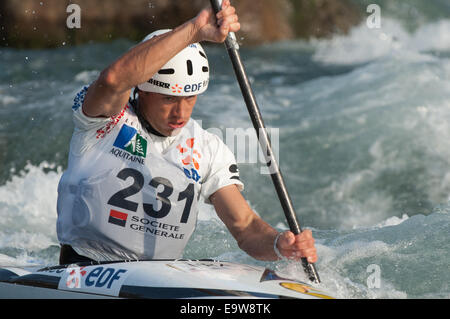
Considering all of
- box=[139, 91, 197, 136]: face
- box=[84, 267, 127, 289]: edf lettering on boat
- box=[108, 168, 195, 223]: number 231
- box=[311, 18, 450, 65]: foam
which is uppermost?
box=[311, 18, 450, 65]: foam

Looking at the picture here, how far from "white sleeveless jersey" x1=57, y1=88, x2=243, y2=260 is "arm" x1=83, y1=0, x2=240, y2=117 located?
10.9 inches

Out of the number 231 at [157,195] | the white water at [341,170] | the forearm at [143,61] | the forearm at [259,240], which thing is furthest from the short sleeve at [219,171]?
the forearm at [143,61]

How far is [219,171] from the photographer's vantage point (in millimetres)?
3668

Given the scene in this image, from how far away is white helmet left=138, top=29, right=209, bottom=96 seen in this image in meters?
3.40

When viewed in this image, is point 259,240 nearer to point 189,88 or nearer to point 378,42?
point 189,88

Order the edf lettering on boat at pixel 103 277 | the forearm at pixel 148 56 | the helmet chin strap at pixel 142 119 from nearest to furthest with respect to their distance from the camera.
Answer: the forearm at pixel 148 56, the edf lettering on boat at pixel 103 277, the helmet chin strap at pixel 142 119

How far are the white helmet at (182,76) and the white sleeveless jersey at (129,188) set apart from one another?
0.77 feet

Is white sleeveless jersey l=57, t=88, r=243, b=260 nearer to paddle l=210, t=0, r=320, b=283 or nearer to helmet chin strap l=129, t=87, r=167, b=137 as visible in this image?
helmet chin strap l=129, t=87, r=167, b=137

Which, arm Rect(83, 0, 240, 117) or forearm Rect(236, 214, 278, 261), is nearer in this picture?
arm Rect(83, 0, 240, 117)

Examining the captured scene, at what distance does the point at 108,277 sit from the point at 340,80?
900 cm

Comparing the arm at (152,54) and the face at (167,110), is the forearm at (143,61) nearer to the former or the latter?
the arm at (152,54)

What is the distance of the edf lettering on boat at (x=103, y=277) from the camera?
125 inches

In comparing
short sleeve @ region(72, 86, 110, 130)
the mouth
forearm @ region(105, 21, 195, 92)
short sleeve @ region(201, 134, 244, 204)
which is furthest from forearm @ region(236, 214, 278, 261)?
forearm @ region(105, 21, 195, 92)

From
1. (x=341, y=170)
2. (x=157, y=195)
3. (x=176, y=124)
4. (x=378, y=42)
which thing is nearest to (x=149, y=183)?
(x=157, y=195)
